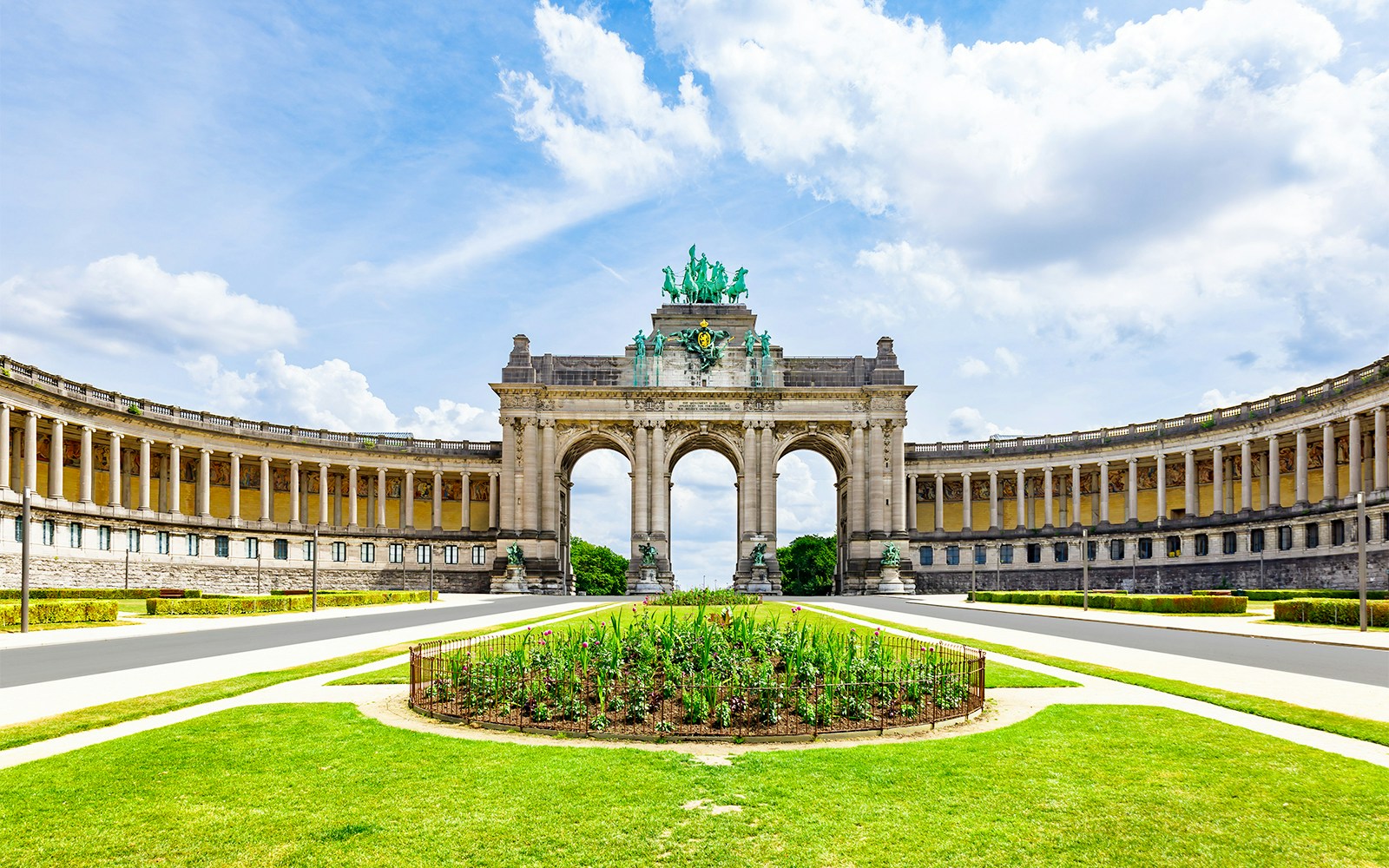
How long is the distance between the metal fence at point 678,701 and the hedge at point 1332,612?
30423mm

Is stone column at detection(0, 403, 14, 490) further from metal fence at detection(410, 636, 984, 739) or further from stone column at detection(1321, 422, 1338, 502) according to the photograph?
stone column at detection(1321, 422, 1338, 502)

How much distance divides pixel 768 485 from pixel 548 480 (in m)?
21.5

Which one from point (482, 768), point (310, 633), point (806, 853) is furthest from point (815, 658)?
point (310, 633)

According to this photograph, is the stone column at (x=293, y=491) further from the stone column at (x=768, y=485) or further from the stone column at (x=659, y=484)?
the stone column at (x=768, y=485)

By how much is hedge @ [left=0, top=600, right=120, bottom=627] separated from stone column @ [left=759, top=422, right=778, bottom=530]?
60856 mm

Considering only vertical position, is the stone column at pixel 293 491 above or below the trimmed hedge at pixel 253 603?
above

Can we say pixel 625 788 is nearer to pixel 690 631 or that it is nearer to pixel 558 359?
pixel 690 631

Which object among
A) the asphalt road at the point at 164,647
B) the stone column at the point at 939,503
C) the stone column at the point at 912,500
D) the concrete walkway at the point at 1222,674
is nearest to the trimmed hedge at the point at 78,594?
the asphalt road at the point at 164,647

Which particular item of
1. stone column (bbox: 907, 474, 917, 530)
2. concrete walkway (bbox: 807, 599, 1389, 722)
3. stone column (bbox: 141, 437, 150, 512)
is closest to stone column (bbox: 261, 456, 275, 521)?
stone column (bbox: 141, 437, 150, 512)

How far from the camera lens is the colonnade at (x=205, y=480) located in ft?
219

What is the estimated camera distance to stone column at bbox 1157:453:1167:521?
8700 centimetres

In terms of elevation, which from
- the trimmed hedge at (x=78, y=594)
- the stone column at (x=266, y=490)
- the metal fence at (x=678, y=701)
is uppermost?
the stone column at (x=266, y=490)

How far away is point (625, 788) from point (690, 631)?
9824 mm

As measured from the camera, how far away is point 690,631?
2092 centimetres
